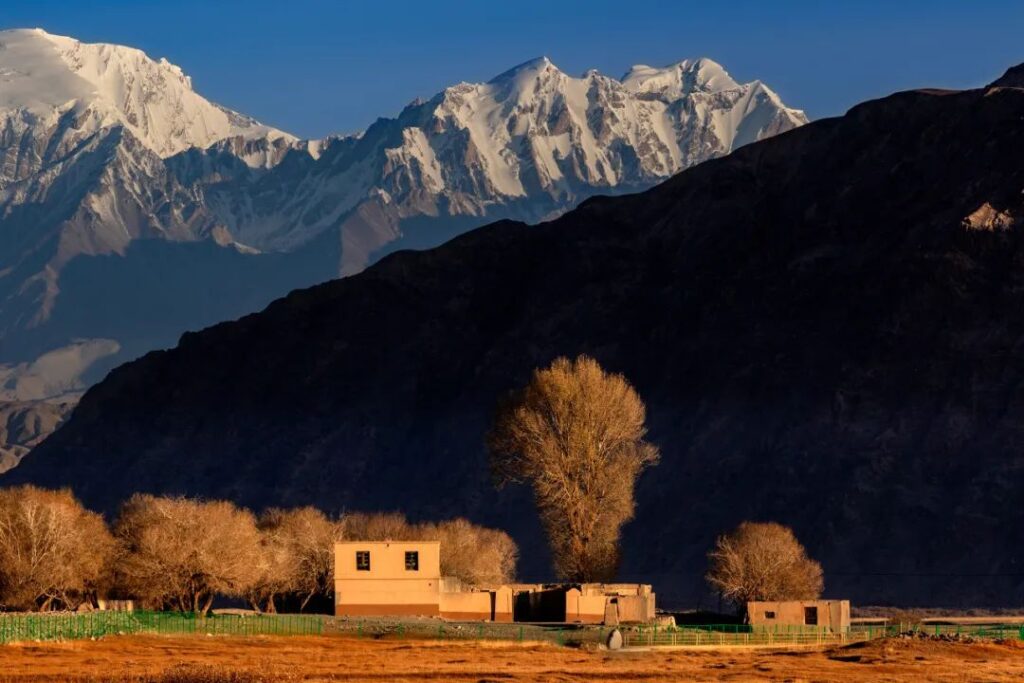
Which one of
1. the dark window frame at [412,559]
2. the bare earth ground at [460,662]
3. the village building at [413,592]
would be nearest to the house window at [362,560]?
the village building at [413,592]

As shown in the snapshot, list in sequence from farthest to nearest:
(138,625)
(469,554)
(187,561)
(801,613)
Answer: (469,554) → (801,613) → (187,561) → (138,625)

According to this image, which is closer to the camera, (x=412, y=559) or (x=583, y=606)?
(x=583, y=606)

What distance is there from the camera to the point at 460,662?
89.4m

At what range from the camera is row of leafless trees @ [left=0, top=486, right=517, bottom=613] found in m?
122

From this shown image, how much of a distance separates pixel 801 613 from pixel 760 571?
22376 millimetres

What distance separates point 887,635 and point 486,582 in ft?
126

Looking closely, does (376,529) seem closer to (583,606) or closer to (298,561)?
(298,561)

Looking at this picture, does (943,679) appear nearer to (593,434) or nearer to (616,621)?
(616,621)

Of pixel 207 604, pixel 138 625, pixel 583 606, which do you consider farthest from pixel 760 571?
pixel 138 625

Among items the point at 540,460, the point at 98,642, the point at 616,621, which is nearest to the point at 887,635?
the point at 616,621

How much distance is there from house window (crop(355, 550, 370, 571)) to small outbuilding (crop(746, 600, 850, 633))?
2159 centimetres

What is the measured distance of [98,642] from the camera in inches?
3858

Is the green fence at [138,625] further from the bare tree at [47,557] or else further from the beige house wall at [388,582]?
the bare tree at [47,557]

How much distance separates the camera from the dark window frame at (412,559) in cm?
12344
